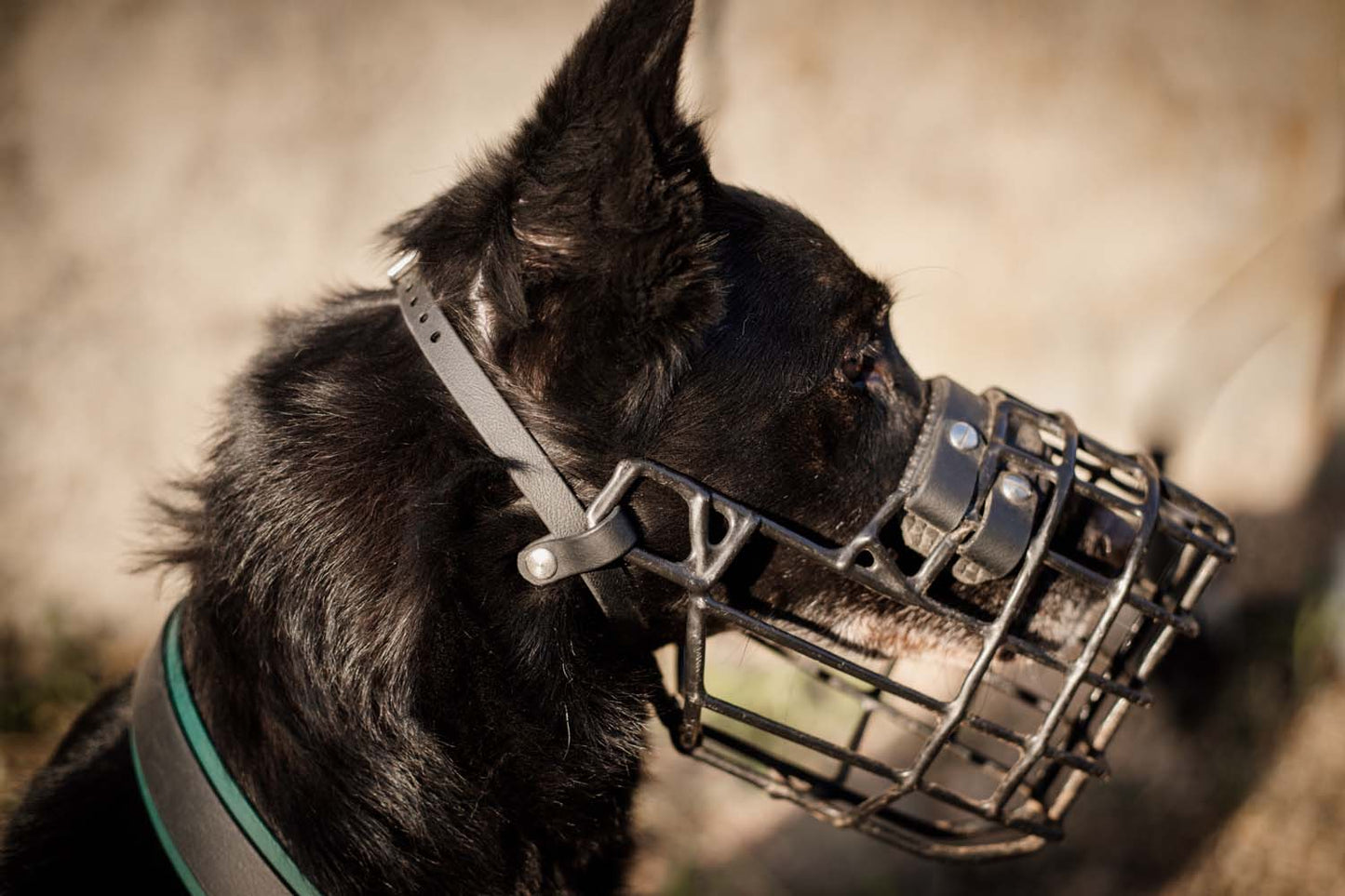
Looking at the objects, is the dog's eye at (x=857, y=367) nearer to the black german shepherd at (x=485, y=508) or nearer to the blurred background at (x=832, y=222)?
A: the black german shepherd at (x=485, y=508)

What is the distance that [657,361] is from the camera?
4.40 feet

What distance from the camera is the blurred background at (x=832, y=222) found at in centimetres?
314

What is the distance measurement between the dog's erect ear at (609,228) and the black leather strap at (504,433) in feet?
0.20

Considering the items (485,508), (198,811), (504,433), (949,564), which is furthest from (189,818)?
(949,564)

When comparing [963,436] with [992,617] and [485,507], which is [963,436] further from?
[485,507]

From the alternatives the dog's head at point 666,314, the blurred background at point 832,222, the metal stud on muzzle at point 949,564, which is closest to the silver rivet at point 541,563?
the metal stud on muzzle at point 949,564

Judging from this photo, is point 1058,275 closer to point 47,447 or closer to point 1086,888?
point 1086,888

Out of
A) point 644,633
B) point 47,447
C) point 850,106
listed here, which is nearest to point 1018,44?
point 850,106

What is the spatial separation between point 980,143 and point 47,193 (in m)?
3.38

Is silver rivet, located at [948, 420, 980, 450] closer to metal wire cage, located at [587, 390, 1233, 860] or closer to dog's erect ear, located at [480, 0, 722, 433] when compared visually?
metal wire cage, located at [587, 390, 1233, 860]

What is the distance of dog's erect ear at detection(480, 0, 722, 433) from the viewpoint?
1.16 meters

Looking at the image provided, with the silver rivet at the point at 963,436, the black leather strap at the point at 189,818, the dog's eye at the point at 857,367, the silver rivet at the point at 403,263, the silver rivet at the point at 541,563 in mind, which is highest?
the dog's eye at the point at 857,367

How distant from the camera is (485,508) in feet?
4.46

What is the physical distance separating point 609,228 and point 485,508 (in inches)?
18.1
